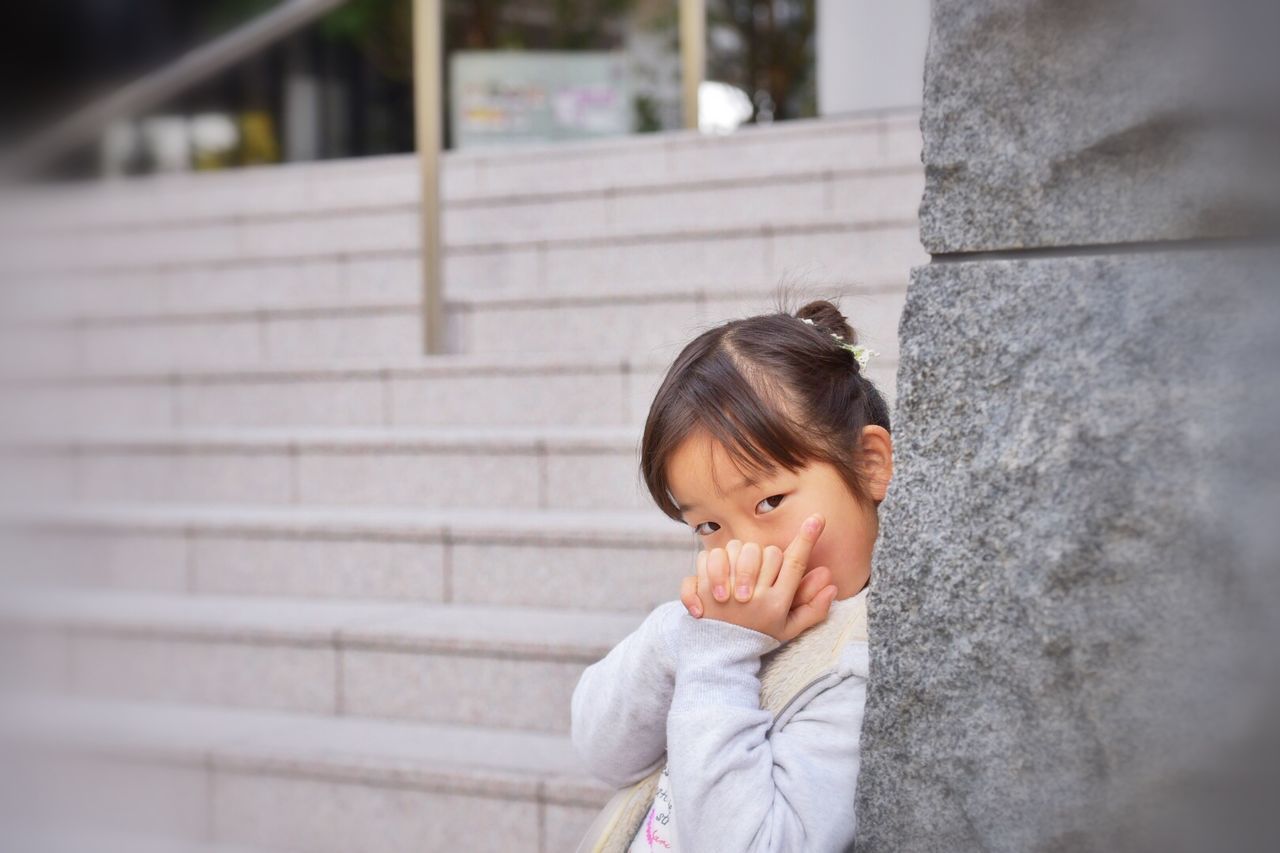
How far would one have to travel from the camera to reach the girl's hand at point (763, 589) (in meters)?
1.14

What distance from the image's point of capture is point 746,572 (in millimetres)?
1146

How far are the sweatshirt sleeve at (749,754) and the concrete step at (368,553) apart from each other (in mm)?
1252

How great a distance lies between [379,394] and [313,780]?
1.34 m

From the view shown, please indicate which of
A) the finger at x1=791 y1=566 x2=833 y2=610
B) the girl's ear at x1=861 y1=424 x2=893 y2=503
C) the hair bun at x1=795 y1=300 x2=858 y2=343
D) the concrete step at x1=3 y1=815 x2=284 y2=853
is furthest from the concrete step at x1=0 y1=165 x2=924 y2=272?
the finger at x1=791 y1=566 x2=833 y2=610

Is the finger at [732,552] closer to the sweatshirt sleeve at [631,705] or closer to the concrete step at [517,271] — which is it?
the sweatshirt sleeve at [631,705]

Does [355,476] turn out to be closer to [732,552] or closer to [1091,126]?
[732,552]

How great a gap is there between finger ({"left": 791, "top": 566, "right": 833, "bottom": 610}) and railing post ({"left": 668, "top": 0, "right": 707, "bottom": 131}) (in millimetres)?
4132

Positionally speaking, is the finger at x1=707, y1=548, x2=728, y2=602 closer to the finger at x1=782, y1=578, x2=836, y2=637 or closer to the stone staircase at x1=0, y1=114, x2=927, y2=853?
the finger at x1=782, y1=578, x2=836, y2=637

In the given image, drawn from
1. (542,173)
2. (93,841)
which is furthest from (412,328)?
(93,841)

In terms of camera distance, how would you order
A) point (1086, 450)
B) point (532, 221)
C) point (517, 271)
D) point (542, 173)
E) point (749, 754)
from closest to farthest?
point (1086, 450) → point (749, 754) → point (517, 271) → point (532, 221) → point (542, 173)

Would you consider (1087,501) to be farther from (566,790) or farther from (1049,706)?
(566,790)

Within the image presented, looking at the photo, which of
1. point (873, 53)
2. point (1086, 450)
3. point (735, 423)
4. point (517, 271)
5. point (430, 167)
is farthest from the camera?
point (873, 53)

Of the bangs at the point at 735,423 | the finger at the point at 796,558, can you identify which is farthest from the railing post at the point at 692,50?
the finger at the point at 796,558

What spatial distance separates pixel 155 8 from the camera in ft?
4.58
